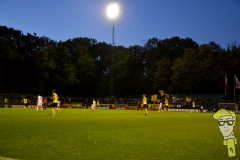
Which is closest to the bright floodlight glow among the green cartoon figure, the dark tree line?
the dark tree line

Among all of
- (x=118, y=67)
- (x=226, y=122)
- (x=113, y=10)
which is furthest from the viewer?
(x=118, y=67)

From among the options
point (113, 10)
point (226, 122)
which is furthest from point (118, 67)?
point (226, 122)

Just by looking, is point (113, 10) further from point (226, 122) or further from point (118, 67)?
point (226, 122)

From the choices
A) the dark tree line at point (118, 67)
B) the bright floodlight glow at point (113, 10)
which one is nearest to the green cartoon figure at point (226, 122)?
the bright floodlight glow at point (113, 10)

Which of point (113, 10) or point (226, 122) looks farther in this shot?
point (113, 10)

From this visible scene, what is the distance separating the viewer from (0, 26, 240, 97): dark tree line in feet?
250

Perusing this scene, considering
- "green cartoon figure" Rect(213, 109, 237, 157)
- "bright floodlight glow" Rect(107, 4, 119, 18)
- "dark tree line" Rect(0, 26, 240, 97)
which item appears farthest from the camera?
"dark tree line" Rect(0, 26, 240, 97)

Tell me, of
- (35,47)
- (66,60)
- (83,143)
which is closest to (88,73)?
(66,60)

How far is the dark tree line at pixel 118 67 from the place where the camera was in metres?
76.2

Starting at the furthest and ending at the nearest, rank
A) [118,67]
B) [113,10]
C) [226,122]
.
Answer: [118,67]
[113,10]
[226,122]

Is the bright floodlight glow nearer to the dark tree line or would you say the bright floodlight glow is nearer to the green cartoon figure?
the dark tree line

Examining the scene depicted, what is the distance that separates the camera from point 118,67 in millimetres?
93312

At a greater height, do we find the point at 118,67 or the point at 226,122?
the point at 118,67

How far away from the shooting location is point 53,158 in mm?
8547
